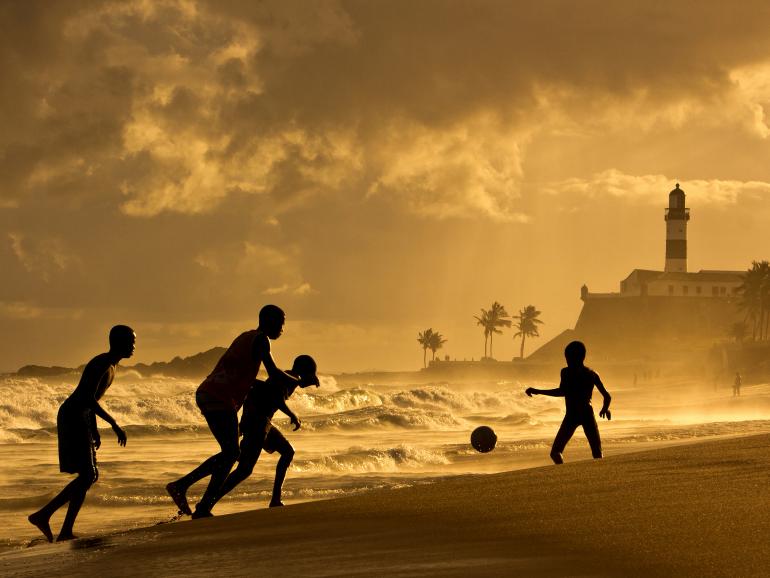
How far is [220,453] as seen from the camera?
8.52m

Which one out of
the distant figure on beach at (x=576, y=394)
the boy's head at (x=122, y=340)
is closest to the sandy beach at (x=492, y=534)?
the boy's head at (x=122, y=340)

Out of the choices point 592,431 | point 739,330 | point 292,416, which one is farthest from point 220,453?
point 739,330

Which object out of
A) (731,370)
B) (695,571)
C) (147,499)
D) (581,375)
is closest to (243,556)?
(695,571)

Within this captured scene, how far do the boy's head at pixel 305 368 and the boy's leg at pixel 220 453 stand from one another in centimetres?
84

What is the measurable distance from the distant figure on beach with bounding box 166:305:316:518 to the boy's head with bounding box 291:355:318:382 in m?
0.61

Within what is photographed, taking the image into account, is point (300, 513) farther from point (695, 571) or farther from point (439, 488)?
point (695, 571)

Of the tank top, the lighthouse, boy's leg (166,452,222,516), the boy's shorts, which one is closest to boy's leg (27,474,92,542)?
boy's leg (166,452,222,516)

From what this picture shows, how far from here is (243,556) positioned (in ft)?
19.7

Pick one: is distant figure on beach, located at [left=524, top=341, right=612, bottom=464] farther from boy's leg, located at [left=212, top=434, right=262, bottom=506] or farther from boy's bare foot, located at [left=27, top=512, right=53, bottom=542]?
boy's bare foot, located at [left=27, top=512, right=53, bottom=542]

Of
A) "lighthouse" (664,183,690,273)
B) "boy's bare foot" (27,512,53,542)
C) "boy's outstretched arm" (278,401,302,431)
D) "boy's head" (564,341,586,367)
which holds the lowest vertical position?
"boy's bare foot" (27,512,53,542)

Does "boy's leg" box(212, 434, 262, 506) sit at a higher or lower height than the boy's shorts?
lower

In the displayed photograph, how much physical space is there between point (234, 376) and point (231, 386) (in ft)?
0.26

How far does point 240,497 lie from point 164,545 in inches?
267

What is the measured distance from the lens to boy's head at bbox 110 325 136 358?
27.6ft
